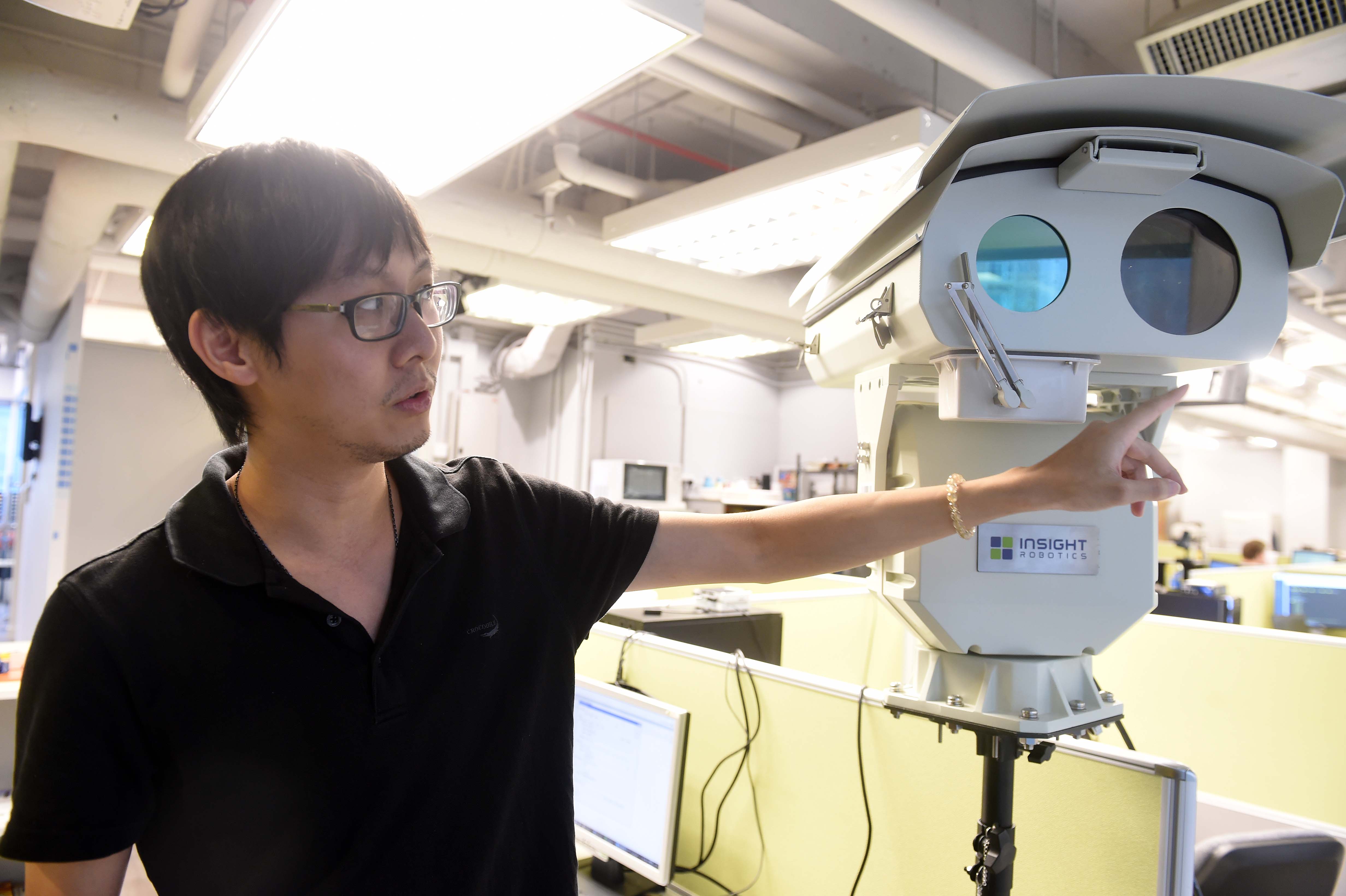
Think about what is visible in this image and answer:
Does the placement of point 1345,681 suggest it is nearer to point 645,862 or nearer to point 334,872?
point 645,862

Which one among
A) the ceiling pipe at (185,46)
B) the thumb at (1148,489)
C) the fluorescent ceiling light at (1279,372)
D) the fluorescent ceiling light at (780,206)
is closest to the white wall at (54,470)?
the ceiling pipe at (185,46)

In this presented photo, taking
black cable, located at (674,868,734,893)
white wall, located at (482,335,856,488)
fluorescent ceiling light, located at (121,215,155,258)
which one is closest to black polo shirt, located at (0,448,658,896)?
black cable, located at (674,868,734,893)

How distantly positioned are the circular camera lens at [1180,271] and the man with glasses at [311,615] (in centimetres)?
9

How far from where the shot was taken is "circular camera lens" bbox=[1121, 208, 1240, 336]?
81 centimetres

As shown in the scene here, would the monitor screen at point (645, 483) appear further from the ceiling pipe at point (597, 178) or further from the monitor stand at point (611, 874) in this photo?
the monitor stand at point (611, 874)

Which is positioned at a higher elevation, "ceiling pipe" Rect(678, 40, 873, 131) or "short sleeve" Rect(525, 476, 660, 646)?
"ceiling pipe" Rect(678, 40, 873, 131)

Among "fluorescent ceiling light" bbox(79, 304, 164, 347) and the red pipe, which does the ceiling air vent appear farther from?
"fluorescent ceiling light" bbox(79, 304, 164, 347)

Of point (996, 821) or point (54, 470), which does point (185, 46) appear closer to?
point (996, 821)

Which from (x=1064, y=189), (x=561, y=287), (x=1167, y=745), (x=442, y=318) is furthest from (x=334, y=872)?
(x=561, y=287)

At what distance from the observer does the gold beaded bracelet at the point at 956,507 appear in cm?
84

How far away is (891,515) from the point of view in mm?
886

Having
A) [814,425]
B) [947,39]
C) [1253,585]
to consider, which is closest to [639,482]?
[814,425]

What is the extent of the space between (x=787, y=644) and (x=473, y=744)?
1848mm

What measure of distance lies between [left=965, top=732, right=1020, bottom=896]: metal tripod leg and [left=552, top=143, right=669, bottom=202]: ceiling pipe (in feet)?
8.23
